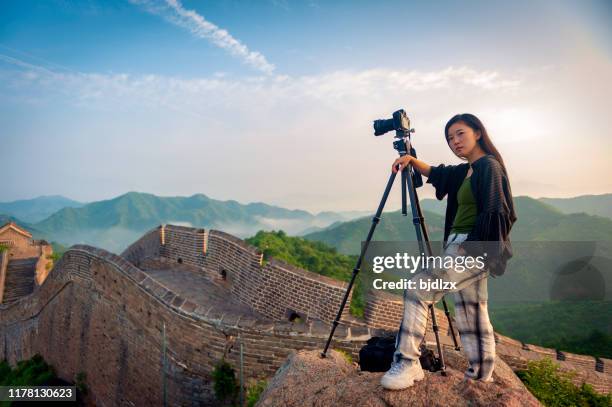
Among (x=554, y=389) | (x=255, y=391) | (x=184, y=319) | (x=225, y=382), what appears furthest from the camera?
(x=184, y=319)

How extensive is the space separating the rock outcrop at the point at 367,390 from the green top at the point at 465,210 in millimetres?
1155

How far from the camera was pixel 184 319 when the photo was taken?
5.59m

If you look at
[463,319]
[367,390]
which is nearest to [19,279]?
[367,390]

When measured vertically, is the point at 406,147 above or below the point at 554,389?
above

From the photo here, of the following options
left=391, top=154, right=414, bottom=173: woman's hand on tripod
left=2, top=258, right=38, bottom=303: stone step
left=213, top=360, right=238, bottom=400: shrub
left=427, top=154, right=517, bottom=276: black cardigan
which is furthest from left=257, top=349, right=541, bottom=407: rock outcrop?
left=2, top=258, right=38, bottom=303: stone step

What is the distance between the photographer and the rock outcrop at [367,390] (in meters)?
2.43

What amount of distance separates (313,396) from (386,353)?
2.72ft

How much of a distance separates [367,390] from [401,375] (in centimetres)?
32

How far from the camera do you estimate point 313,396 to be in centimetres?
288

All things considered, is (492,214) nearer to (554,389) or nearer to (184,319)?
(554,389)

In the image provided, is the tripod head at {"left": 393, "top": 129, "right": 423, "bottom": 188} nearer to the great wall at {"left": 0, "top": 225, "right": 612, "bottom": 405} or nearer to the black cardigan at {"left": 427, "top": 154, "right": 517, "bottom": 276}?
the black cardigan at {"left": 427, "top": 154, "right": 517, "bottom": 276}

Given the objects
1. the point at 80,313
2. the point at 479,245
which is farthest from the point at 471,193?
the point at 80,313

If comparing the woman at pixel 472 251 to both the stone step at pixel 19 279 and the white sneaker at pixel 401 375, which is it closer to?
the white sneaker at pixel 401 375

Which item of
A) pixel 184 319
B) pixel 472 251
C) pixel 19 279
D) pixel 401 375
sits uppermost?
pixel 472 251
